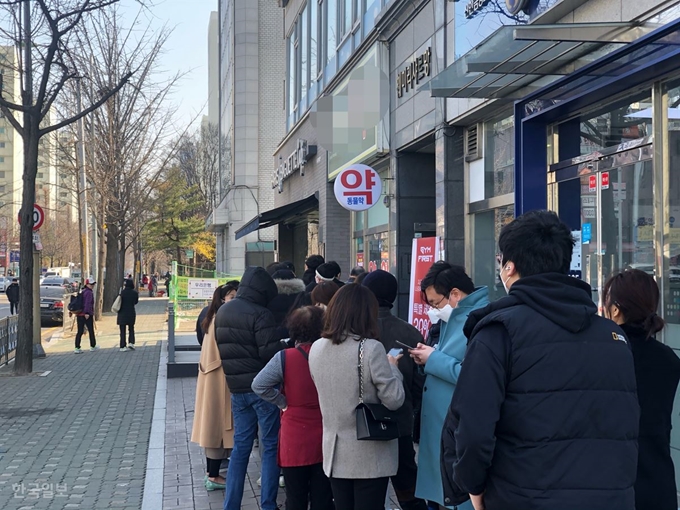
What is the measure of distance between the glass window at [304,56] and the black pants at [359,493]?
18.7 metres

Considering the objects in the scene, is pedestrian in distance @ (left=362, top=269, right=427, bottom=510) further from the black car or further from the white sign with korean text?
the black car

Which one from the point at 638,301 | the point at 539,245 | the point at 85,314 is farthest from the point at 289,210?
the point at 539,245

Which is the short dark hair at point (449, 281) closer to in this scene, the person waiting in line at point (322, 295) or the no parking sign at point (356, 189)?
the person waiting in line at point (322, 295)

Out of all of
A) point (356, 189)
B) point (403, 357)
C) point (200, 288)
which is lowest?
point (403, 357)

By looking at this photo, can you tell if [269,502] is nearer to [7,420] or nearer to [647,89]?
[647,89]

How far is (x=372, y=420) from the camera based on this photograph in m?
4.11

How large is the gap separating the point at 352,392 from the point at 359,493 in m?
0.57

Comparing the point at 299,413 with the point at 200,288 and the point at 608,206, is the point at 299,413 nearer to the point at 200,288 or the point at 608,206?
the point at 608,206

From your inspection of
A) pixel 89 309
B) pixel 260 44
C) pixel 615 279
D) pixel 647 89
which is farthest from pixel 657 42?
pixel 260 44

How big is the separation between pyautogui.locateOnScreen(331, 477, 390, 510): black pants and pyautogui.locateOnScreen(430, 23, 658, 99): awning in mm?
3613

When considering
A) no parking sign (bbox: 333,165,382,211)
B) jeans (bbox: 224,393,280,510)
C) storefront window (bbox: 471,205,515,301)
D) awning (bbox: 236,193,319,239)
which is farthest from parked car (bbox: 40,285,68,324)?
jeans (bbox: 224,393,280,510)

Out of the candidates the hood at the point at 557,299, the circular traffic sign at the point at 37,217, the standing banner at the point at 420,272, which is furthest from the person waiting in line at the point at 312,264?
the circular traffic sign at the point at 37,217

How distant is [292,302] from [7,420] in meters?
5.10

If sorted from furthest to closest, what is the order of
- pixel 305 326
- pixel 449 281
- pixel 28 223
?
pixel 28 223 → pixel 305 326 → pixel 449 281
